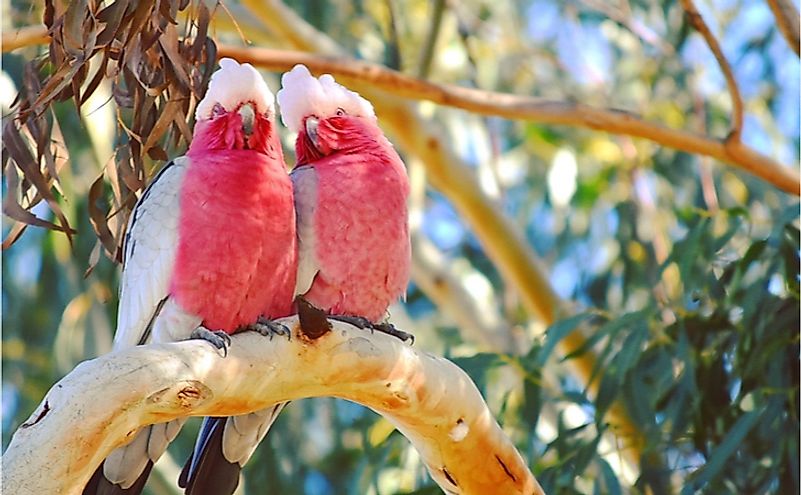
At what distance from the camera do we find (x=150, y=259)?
6.76 ft

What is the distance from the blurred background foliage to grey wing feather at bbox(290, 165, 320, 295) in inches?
30.2

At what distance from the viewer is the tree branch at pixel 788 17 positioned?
2.61 metres

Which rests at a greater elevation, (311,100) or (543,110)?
(311,100)

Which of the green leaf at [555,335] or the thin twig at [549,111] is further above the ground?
the thin twig at [549,111]

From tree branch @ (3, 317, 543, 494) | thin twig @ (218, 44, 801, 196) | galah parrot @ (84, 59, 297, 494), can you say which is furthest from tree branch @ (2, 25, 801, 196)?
tree branch @ (3, 317, 543, 494)

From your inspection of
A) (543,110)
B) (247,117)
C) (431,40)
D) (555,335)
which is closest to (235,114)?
(247,117)

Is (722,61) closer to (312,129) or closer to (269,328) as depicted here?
(312,129)

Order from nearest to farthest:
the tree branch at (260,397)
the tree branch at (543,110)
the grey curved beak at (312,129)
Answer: the tree branch at (260,397) → the grey curved beak at (312,129) → the tree branch at (543,110)

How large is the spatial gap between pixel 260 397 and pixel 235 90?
64 centimetres

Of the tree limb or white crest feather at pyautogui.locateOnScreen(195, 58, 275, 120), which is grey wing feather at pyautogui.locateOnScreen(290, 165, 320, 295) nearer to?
white crest feather at pyautogui.locateOnScreen(195, 58, 275, 120)

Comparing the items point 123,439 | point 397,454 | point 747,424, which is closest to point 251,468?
point 397,454

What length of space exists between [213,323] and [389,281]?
0.32 metres

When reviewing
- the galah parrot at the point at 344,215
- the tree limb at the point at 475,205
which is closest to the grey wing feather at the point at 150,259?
the galah parrot at the point at 344,215

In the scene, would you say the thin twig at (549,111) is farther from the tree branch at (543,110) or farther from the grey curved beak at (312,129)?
the grey curved beak at (312,129)
